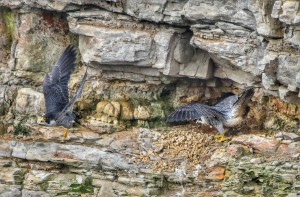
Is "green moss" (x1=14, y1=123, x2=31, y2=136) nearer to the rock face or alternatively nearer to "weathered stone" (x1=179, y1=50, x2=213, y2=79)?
the rock face

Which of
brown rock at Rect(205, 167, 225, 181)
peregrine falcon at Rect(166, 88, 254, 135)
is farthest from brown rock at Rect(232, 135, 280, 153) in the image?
peregrine falcon at Rect(166, 88, 254, 135)

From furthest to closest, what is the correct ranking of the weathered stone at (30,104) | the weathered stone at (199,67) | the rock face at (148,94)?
the weathered stone at (30,104) → the weathered stone at (199,67) → the rock face at (148,94)

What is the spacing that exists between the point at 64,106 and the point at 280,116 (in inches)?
176

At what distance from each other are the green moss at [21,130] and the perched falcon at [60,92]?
58 centimetres

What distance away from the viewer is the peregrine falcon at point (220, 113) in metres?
21.8

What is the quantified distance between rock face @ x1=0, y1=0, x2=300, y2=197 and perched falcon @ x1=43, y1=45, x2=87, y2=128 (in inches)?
9.5

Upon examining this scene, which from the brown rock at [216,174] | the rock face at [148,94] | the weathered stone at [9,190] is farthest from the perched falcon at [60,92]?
the brown rock at [216,174]

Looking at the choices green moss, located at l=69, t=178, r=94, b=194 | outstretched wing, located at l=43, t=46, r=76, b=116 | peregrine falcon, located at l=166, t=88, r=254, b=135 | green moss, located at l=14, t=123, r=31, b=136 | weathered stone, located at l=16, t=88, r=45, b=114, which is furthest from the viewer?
weathered stone, located at l=16, t=88, r=45, b=114

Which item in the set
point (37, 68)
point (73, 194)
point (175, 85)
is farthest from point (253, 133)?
point (37, 68)

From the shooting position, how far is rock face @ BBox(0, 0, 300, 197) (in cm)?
2048

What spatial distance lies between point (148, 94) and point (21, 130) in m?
2.77

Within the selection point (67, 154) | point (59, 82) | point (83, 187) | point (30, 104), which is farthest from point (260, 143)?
point (30, 104)

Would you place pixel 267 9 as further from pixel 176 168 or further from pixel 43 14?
pixel 43 14

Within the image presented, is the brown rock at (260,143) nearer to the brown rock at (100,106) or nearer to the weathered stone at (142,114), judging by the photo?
the weathered stone at (142,114)
